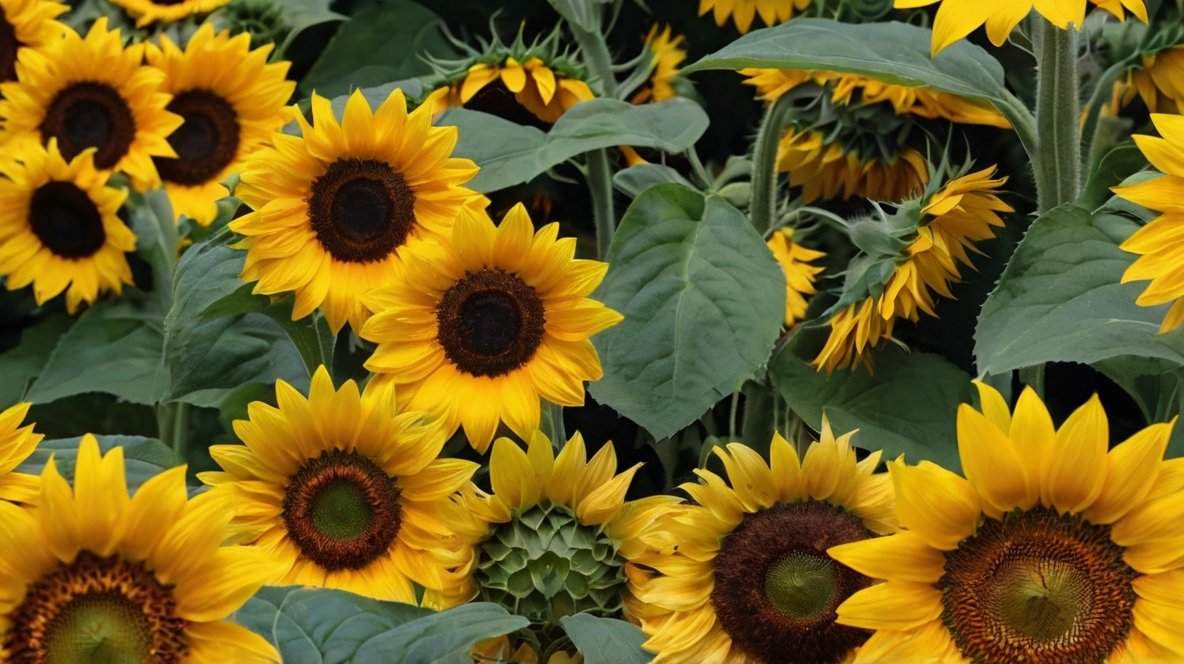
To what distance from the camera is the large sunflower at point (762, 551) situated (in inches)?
23.2

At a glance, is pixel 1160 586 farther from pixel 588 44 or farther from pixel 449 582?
pixel 588 44

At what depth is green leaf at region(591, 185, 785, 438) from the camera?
667 mm

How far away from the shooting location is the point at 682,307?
2.30ft

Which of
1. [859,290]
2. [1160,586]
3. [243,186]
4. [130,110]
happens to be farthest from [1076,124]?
[130,110]

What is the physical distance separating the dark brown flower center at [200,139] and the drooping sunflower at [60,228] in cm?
5

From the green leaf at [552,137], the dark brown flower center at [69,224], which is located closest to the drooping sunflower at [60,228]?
the dark brown flower center at [69,224]

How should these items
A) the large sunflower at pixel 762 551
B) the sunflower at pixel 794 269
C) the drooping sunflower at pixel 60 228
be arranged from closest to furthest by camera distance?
the large sunflower at pixel 762 551, the sunflower at pixel 794 269, the drooping sunflower at pixel 60 228

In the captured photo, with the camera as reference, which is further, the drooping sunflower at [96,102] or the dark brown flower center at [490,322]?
the drooping sunflower at [96,102]

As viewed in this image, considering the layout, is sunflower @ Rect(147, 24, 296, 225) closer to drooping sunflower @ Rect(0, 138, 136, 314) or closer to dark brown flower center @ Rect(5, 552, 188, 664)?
drooping sunflower @ Rect(0, 138, 136, 314)

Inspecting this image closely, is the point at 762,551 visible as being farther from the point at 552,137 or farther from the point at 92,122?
the point at 92,122

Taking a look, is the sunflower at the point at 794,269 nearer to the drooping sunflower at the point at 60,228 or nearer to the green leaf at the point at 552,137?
the green leaf at the point at 552,137

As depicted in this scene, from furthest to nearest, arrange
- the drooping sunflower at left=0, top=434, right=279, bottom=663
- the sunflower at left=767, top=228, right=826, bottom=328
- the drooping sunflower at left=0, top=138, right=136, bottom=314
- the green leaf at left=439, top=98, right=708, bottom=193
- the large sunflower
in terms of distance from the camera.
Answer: the drooping sunflower at left=0, top=138, right=136, bottom=314 < the sunflower at left=767, top=228, right=826, bottom=328 < the green leaf at left=439, top=98, right=708, bottom=193 < the large sunflower < the drooping sunflower at left=0, top=434, right=279, bottom=663

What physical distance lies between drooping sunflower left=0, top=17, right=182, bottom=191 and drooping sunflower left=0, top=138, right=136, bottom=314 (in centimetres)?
2

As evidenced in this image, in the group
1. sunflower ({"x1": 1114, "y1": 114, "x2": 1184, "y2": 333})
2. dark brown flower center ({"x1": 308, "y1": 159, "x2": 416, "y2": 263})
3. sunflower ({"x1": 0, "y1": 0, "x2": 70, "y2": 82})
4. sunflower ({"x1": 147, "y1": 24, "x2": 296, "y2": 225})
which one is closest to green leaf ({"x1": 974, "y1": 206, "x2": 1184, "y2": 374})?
sunflower ({"x1": 1114, "y1": 114, "x2": 1184, "y2": 333})
